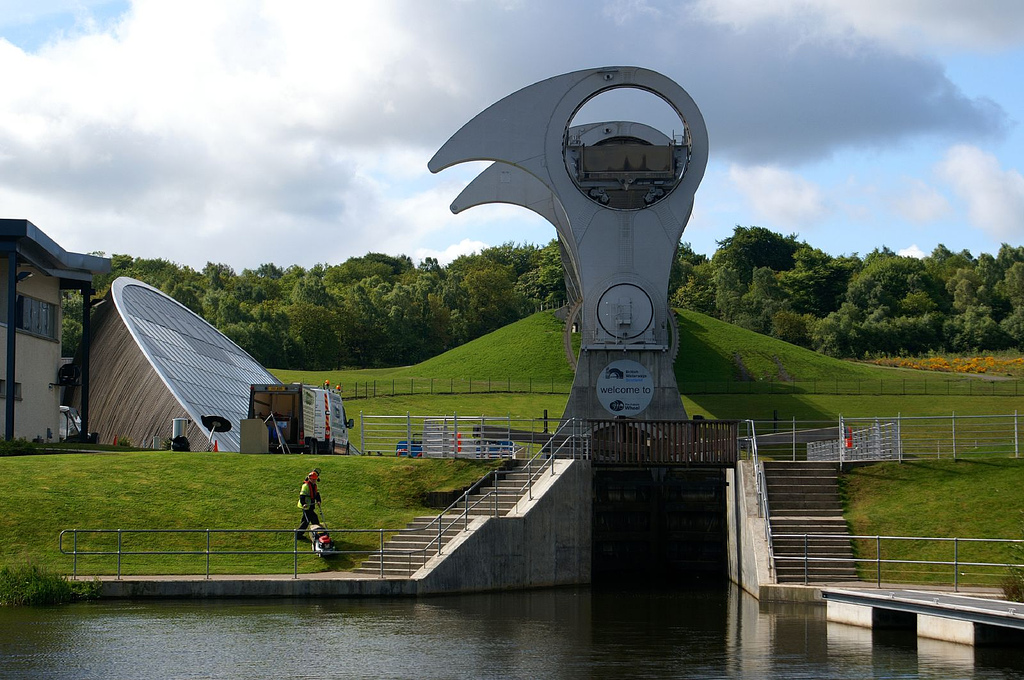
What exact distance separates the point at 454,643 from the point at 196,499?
1166cm

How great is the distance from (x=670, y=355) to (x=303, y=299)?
88.1 metres

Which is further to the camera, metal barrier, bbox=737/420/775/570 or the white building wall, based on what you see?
the white building wall

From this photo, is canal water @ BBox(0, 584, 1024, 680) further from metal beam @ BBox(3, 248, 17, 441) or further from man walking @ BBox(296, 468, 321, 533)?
metal beam @ BBox(3, 248, 17, 441)

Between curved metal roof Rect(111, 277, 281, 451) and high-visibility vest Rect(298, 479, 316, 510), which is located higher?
curved metal roof Rect(111, 277, 281, 451)

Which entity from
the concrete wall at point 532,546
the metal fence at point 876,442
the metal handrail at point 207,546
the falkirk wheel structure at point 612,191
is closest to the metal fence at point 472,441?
the concrete wall at point 532,546

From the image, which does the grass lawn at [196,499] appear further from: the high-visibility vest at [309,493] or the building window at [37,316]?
the building window at [37,316]

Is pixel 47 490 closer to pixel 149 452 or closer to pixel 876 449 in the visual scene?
pixel 149 452

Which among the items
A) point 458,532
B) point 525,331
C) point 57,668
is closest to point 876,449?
point 458,532

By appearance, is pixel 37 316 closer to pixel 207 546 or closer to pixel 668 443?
pixel 207 546

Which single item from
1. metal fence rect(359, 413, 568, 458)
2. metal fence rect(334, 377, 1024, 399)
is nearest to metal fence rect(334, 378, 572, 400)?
metal fence rect(334, 377, 1024, 399)

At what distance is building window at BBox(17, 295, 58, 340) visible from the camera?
134ft

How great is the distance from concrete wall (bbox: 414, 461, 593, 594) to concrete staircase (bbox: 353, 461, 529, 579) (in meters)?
0.54

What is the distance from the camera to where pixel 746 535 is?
28438mm

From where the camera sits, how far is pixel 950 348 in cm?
10256
